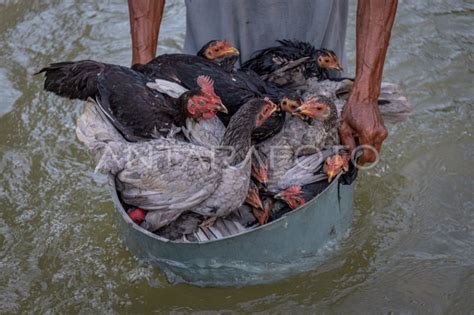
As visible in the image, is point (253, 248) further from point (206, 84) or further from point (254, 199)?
point (206, 84)

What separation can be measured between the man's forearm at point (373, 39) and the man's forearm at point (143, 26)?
98 cm

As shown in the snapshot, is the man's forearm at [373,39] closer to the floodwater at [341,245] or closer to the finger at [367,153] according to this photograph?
the finger at [367,153]

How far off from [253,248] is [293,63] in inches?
37.0

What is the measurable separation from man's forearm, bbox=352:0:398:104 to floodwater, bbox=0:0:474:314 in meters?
0.77

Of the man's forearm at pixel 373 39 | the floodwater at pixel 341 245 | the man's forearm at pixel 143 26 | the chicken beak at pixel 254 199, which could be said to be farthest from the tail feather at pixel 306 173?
the man's forearm at pixel 143 26

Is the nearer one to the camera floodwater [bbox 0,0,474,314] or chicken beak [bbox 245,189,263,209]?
chicken beak [bbox 245,189,263,209]

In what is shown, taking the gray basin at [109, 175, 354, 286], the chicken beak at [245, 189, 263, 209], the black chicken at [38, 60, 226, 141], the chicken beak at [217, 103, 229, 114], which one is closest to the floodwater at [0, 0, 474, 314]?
the gray basin at [109, 175, 354, 286]

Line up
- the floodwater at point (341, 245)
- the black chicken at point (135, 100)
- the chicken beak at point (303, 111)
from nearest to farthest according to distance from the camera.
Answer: the black chicken at point (135, 100) → the chicken beak at point (303, 111) → the floodwater at point (341, 245)

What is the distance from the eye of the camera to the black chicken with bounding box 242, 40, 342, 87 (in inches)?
118

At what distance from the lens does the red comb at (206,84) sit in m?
2.57

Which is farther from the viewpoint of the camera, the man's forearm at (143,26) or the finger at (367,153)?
the man's forearm at (143,26)

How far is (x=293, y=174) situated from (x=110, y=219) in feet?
4.07

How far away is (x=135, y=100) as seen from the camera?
2.59 meters

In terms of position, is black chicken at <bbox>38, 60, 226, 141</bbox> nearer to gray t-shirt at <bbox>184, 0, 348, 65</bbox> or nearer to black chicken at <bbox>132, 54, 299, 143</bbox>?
black chicken at <bbox>132, 54, 299, 143</bbox>
